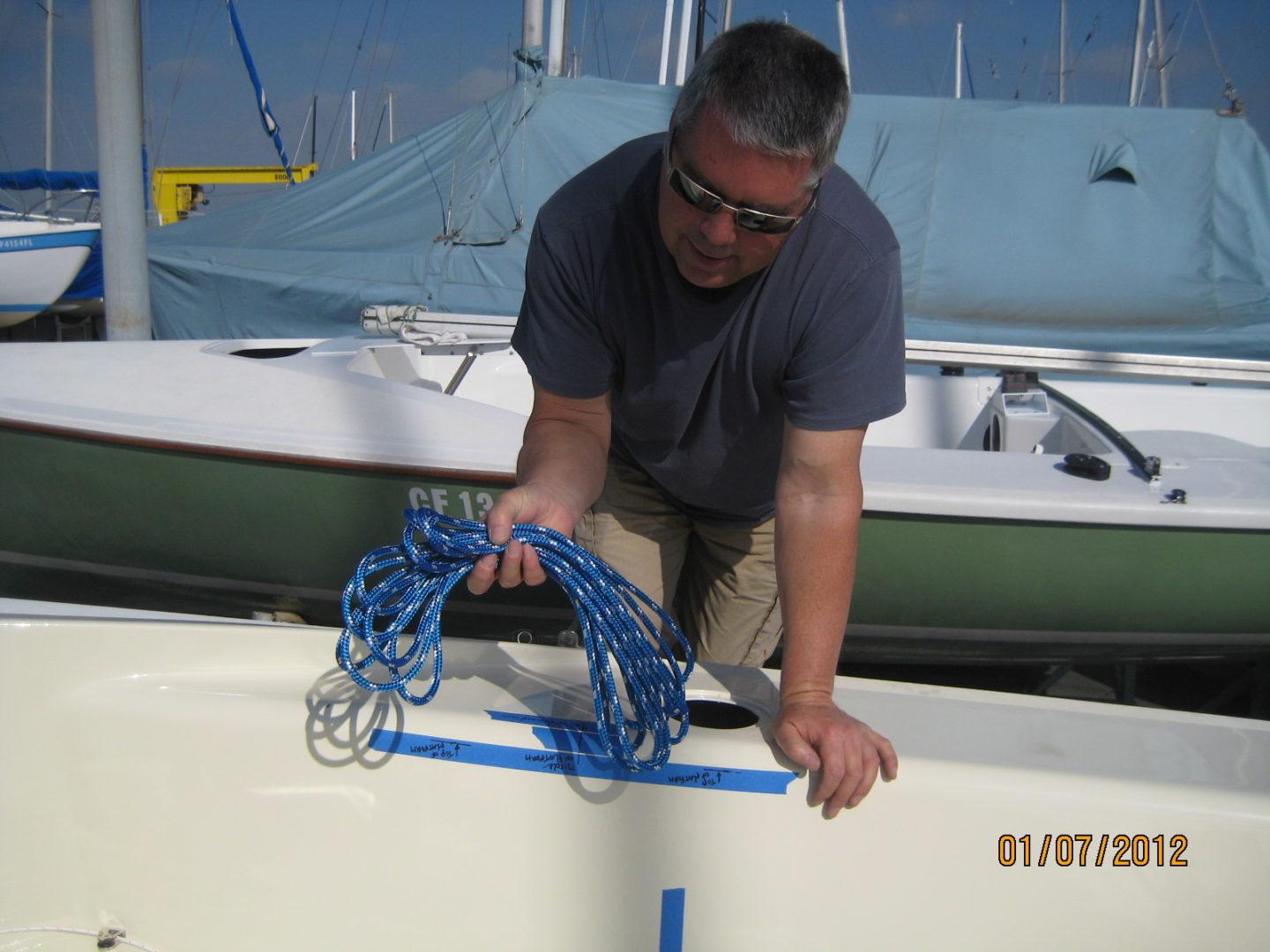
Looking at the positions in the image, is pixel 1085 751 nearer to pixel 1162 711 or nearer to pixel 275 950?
pixel 1162 711

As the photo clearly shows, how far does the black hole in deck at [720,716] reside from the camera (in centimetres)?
154

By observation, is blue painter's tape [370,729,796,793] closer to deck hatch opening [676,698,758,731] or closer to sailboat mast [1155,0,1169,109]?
deck hatch opening [676,698,758,731]

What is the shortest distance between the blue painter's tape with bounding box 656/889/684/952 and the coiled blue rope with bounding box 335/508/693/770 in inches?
7.8

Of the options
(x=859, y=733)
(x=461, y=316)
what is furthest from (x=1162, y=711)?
(x=461, y=316)

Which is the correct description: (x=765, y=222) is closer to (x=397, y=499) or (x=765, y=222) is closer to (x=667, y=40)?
(x=397, y=499)

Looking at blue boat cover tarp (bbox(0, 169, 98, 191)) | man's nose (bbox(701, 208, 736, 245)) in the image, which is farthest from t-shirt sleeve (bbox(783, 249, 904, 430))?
blue boat cover tarp (bbox(0, 169, 98, 191))

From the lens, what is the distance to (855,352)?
58.4 inches

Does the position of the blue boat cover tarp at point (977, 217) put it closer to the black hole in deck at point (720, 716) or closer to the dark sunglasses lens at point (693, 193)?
the black hole in deck at point (720, 716)

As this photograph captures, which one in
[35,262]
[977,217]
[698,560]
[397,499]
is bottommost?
[698,560]

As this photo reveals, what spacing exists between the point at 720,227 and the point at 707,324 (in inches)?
11.7

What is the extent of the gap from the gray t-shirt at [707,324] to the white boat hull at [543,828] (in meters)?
0.52

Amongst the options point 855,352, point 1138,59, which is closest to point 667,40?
point 1138,59

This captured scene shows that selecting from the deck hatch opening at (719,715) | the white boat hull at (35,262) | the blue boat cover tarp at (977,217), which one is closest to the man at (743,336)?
the deck hatch opening at (719,715)

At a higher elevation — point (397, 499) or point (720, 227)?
point (720, 227)
